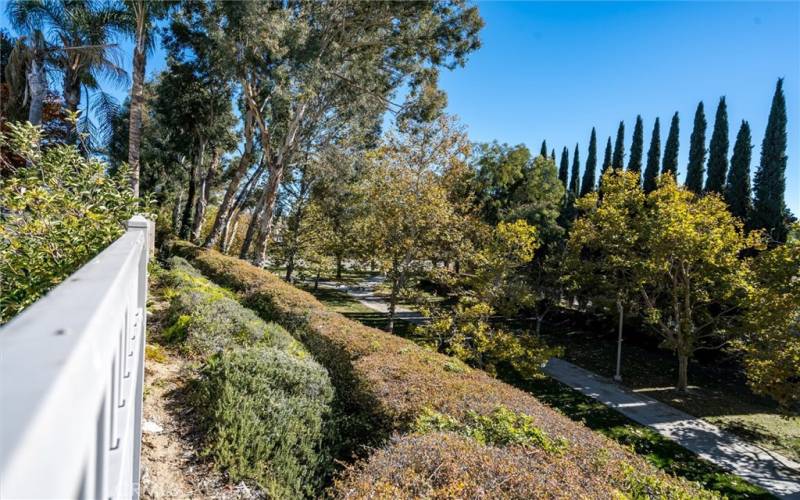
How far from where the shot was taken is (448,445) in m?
3.01

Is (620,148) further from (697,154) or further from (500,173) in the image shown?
(500,173)

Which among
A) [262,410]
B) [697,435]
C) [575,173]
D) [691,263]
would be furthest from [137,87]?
[575,173]

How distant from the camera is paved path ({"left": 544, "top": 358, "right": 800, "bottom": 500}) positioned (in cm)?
809

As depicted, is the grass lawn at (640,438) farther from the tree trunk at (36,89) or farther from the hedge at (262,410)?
the tree trunk at (36,89)

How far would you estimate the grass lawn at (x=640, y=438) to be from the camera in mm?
7582

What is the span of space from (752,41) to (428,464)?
42.8 feet

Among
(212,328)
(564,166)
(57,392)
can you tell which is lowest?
(212,328)

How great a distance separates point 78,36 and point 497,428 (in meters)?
15.1

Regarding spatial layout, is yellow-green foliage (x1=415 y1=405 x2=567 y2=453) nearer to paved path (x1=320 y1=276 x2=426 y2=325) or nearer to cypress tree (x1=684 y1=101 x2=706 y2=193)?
paved path (x1=320 y1=276 x2=426 y2=325)

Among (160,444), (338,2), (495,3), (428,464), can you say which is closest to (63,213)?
(160,444)

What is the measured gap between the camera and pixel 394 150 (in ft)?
48.7

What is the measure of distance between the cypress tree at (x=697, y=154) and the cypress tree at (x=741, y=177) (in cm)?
172

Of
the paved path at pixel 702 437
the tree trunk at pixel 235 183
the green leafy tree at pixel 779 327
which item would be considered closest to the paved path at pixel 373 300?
the tree trunk at pixel 235 183

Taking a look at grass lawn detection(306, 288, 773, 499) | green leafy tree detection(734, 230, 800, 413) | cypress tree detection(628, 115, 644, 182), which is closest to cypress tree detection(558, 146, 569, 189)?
cypress tree detection(628, 115, 644, 182)
